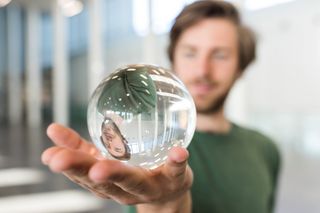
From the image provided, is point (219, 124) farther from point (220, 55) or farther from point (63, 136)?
point (63, 136)

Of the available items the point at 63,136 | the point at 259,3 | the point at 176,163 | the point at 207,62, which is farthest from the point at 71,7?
the point at 176,163

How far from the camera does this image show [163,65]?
1864 millimetres

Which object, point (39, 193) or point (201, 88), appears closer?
point (201, 88)

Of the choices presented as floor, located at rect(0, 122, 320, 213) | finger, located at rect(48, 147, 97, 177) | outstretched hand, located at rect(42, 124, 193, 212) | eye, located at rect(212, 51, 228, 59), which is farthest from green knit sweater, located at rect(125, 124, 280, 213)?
floor, located at rect(0, 122, 320, 213)

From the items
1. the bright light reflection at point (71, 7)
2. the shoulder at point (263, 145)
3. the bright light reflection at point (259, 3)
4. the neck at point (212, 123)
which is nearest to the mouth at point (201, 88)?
the neck at point (212, 123)

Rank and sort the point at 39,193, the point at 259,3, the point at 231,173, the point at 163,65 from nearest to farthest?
the point at 231,173
the point at 163,65
the point at 259,3
the point at 39,193

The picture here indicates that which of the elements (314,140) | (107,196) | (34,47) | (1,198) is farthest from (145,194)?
(34,47)

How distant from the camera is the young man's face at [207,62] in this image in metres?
1.30

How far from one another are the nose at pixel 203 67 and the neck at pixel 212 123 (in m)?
0.17

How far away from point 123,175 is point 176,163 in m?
0.08

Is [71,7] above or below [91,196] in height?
above

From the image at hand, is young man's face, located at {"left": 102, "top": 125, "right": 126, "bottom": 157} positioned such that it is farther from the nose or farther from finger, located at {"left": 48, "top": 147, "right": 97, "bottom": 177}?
the nose

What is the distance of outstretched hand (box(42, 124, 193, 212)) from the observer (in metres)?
0.60

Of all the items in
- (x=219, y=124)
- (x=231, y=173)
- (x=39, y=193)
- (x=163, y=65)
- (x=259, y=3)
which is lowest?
(x=39, y=193)
